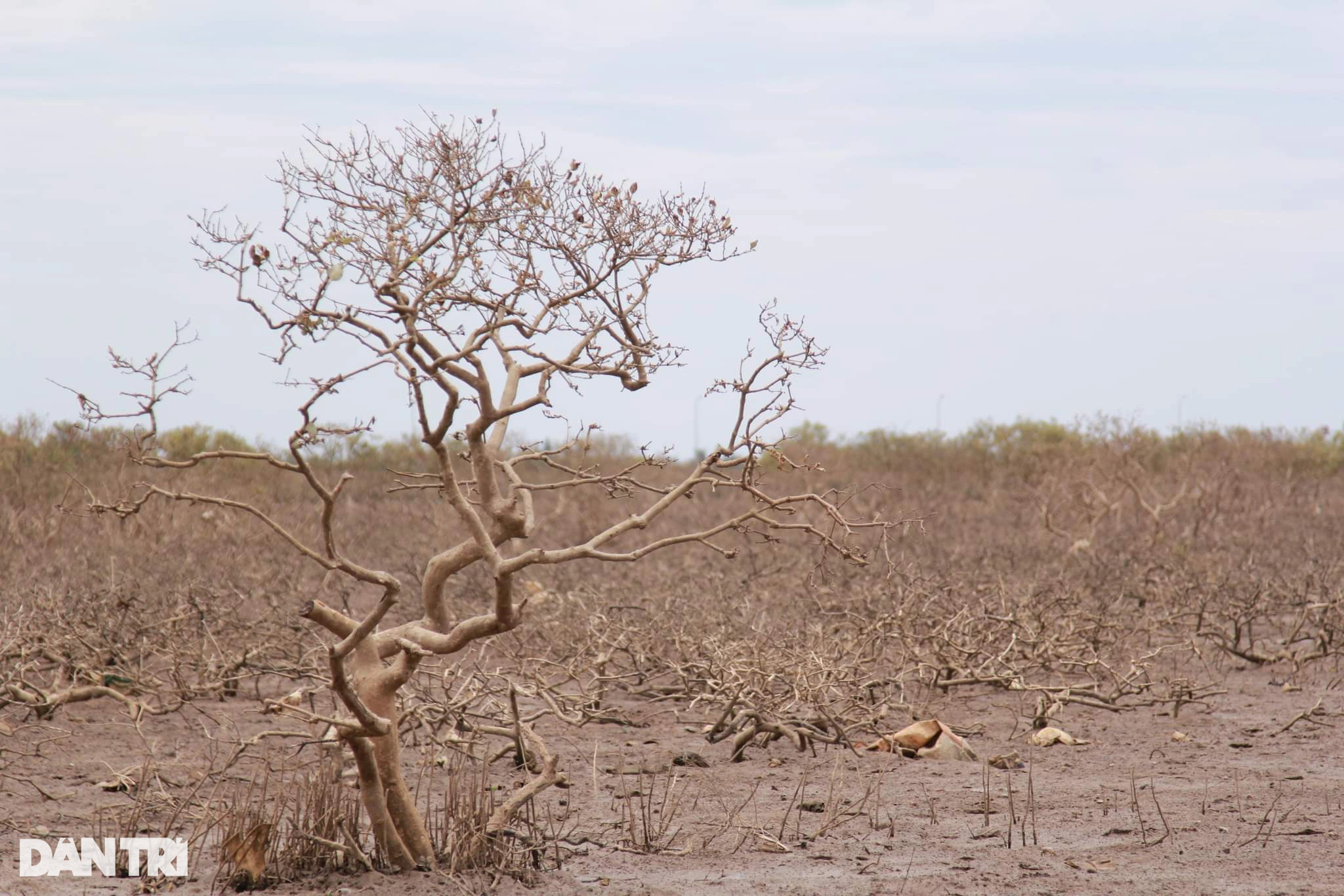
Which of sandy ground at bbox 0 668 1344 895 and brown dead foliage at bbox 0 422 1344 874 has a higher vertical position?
brown dead foliage at bbox 0 422 1344 874

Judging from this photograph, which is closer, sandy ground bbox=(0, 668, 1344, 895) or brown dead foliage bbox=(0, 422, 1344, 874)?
sandy ground bbox=(0, 668, 1344, 895)

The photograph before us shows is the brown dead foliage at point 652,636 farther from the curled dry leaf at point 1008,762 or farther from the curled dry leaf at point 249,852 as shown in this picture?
the curled dry leaf at point 1008,762

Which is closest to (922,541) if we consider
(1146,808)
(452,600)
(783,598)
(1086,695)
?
(783,598)

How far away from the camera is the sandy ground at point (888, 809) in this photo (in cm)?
489

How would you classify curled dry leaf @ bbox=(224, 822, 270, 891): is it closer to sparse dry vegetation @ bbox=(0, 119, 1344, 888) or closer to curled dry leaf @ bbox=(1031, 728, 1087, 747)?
sparse dry vegetation @ bbox=(0, 119, 1344, 888)

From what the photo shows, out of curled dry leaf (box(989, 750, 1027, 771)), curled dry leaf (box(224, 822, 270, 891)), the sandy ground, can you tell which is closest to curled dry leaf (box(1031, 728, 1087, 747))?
the sandy ground

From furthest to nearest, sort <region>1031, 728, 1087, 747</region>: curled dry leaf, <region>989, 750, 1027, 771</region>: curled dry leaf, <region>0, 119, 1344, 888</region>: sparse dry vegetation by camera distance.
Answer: <region>1031, 728, 1087, 747</region>: curled dry leaf < <region>989, 750, 1027, 771</region>: curled dry leaf < <region>0, 119, 1344, 888</region>: sparse dry vegetation

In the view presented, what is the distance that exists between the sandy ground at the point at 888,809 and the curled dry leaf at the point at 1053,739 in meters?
0.06

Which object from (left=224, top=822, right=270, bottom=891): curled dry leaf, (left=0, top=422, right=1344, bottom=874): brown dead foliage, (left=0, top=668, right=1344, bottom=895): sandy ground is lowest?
(left=0, top=668, right=1344, bottom=895): sandy ground

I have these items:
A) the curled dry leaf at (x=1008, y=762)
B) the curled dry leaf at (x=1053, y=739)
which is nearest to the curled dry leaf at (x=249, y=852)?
the curled dry leaf at (x=1008, y=762)

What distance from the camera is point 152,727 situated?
777cm

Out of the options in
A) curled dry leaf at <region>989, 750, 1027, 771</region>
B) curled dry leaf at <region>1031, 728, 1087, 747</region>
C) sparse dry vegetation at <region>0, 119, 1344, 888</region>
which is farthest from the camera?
curled dry leaf at <region>1031, 728, 1087, 747</region>

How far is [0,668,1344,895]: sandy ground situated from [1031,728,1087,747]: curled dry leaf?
6 centimetres

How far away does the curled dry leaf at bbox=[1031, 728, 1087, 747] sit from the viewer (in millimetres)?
7375
